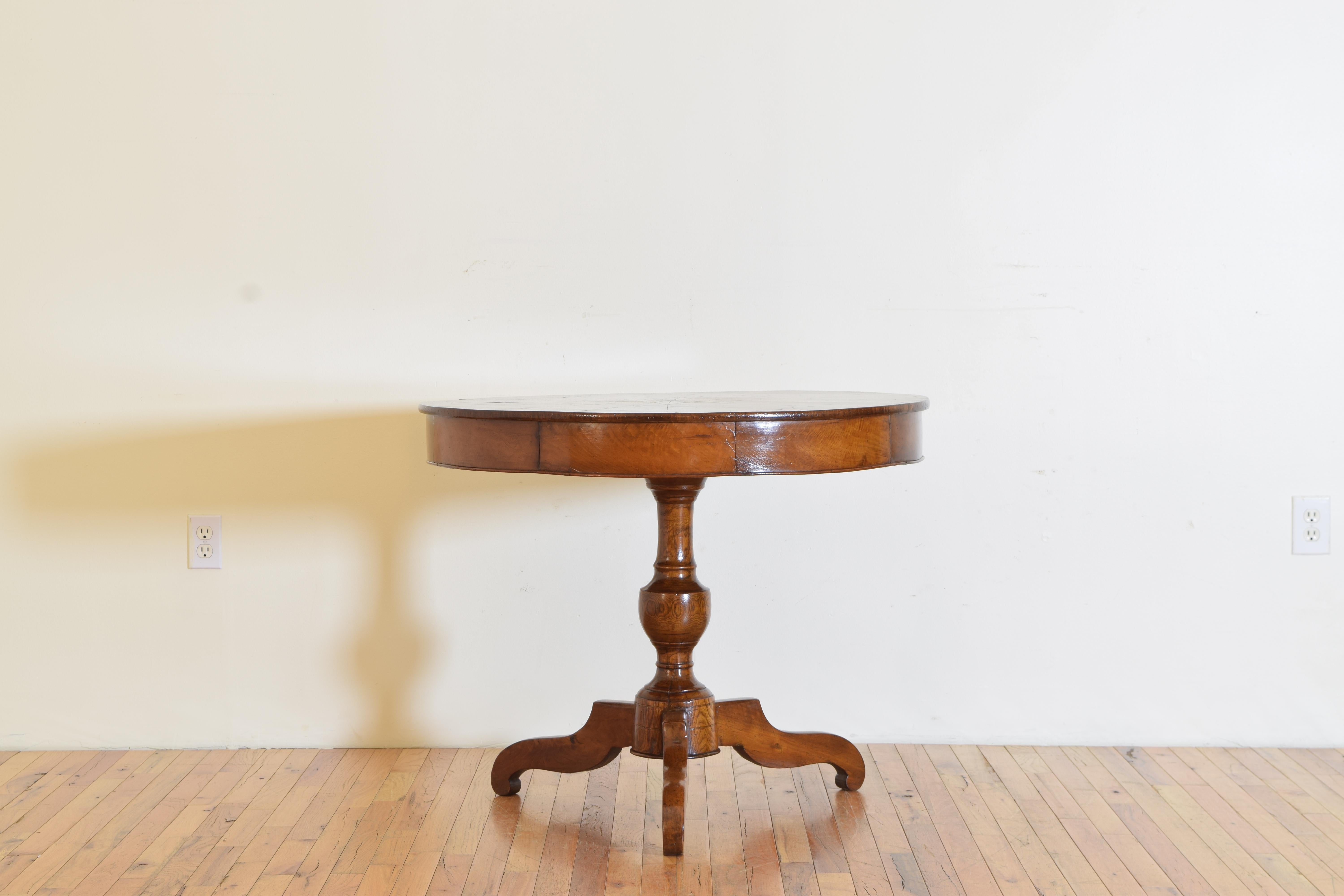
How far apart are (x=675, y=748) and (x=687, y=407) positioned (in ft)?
1.67

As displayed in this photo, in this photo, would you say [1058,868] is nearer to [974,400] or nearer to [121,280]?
[974,400]

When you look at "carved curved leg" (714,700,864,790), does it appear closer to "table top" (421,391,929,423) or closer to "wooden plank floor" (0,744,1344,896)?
"wooden plank floor" (0,744,1344,896)

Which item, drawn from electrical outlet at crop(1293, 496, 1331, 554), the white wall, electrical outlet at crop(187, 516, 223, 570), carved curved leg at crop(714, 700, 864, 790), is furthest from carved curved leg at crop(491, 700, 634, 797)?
electrical outlet at crop(1293, 496, 1331, 554)

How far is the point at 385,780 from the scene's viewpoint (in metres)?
1.94

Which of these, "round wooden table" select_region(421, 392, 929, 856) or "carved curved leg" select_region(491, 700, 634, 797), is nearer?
"round wooden table" select_region(421, 392, 929, 856)

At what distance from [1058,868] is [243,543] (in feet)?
4.99

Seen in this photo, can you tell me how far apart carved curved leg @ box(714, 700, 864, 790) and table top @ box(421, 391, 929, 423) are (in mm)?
478

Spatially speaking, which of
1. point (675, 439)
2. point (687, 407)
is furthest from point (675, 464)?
point (687, 407)

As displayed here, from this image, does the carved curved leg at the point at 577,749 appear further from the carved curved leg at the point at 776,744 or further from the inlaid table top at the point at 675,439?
the inlaid table top at the point at 675,439

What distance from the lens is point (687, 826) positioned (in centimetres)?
172

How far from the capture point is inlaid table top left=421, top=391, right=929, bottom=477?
53.9 inches

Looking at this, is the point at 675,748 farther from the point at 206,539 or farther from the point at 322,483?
the point at 206,539

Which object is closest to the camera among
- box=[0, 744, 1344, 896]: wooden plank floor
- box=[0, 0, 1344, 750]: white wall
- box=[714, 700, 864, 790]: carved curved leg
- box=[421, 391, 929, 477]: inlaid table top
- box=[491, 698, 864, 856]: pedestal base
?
box=[421, 391, 929, 477]: inlaid table top

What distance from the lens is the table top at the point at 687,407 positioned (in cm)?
137
